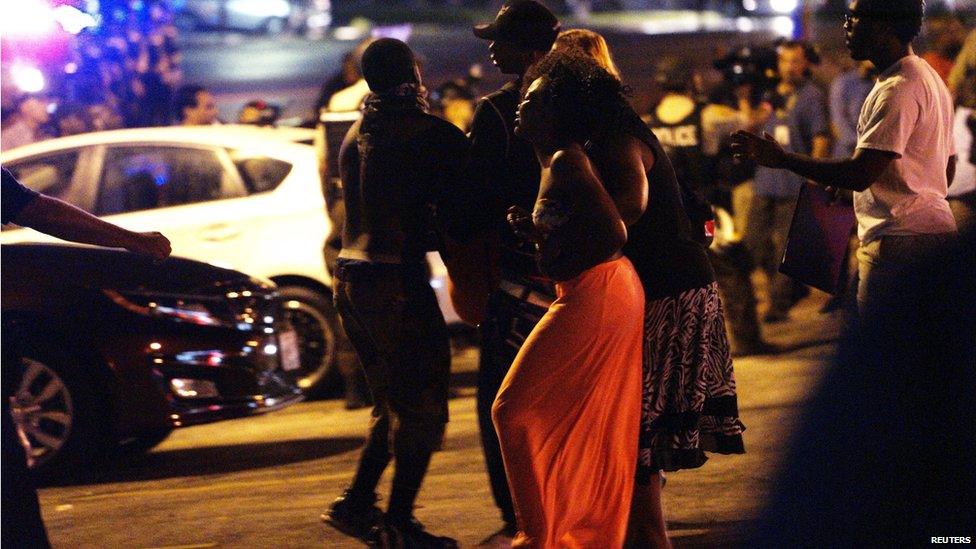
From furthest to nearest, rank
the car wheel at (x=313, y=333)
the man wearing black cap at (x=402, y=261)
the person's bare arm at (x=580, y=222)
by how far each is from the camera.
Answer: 1. the car wheel at (x=313, y=333)
2. the man wearing black cap at (x=402, y=261)
3. the person's bare arm at (x=580, y=222)

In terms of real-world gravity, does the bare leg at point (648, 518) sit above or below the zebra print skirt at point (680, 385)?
below

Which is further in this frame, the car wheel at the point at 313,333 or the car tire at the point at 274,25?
the car tire at the point at 274,25

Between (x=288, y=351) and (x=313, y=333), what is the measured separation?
124 centimetres

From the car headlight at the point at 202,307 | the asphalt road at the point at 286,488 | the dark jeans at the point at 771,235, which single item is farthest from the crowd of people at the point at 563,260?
the dark jeans at the point at 771,235

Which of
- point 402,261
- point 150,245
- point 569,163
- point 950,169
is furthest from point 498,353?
point 950,169

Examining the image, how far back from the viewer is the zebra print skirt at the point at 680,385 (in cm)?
450

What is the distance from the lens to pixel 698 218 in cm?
491

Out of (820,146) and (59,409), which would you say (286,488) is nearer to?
(59,409)

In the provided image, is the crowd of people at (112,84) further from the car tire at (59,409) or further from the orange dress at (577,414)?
the orange dress at (577,414)

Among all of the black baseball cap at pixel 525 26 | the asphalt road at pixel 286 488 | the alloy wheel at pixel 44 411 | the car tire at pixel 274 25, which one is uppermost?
the black baseball cap at pixel 525 26

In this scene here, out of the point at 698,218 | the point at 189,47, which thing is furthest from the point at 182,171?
the point at 189,47

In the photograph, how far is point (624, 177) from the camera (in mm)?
4359

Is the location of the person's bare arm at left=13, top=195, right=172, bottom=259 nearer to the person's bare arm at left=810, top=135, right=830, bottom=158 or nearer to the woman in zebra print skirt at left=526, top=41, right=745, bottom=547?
the woman in zebra print skirt at left=526, top=41, right=745, bottom=547

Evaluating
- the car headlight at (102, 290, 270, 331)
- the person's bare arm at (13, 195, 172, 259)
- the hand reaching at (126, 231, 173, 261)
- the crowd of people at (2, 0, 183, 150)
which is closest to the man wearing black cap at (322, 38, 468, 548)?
the hand reaching at (126, 231, 173, 261)
